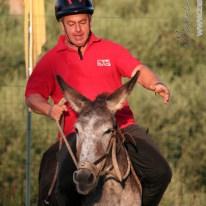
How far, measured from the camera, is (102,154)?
6766 millimetres

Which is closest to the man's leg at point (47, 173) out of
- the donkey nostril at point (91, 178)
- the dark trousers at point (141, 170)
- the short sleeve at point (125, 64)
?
the dark trousers at point (141, 170)

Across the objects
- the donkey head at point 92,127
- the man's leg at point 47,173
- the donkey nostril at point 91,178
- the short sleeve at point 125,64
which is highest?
the short sleeve at point 125,64

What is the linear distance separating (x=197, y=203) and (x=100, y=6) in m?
4.77

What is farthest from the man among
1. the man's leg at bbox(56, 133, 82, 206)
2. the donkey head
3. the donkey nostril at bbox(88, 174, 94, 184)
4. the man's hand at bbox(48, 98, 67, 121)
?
the donkey nostril at bbox(88, 174, 94, 184)

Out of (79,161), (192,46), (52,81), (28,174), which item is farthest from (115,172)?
(192,46)

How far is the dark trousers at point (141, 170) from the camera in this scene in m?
7.38

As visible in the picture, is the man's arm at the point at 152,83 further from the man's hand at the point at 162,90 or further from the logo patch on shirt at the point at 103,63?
the logo patch on shirt at the point at 103,63

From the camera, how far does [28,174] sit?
40.4 ft

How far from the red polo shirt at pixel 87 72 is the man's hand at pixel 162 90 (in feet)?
0.99

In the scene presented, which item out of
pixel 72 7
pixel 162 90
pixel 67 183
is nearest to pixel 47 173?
pixel 67 183

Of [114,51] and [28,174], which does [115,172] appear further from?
[28,174]

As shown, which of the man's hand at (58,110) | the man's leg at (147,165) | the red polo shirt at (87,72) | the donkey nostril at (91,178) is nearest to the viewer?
the donkey nostril at (91,178)

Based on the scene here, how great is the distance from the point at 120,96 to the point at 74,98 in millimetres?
331

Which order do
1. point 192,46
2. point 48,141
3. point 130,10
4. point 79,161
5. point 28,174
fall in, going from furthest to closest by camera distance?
point 130,10 < point 192,46 < point 48,141 < point 28,174 < point 79,161
